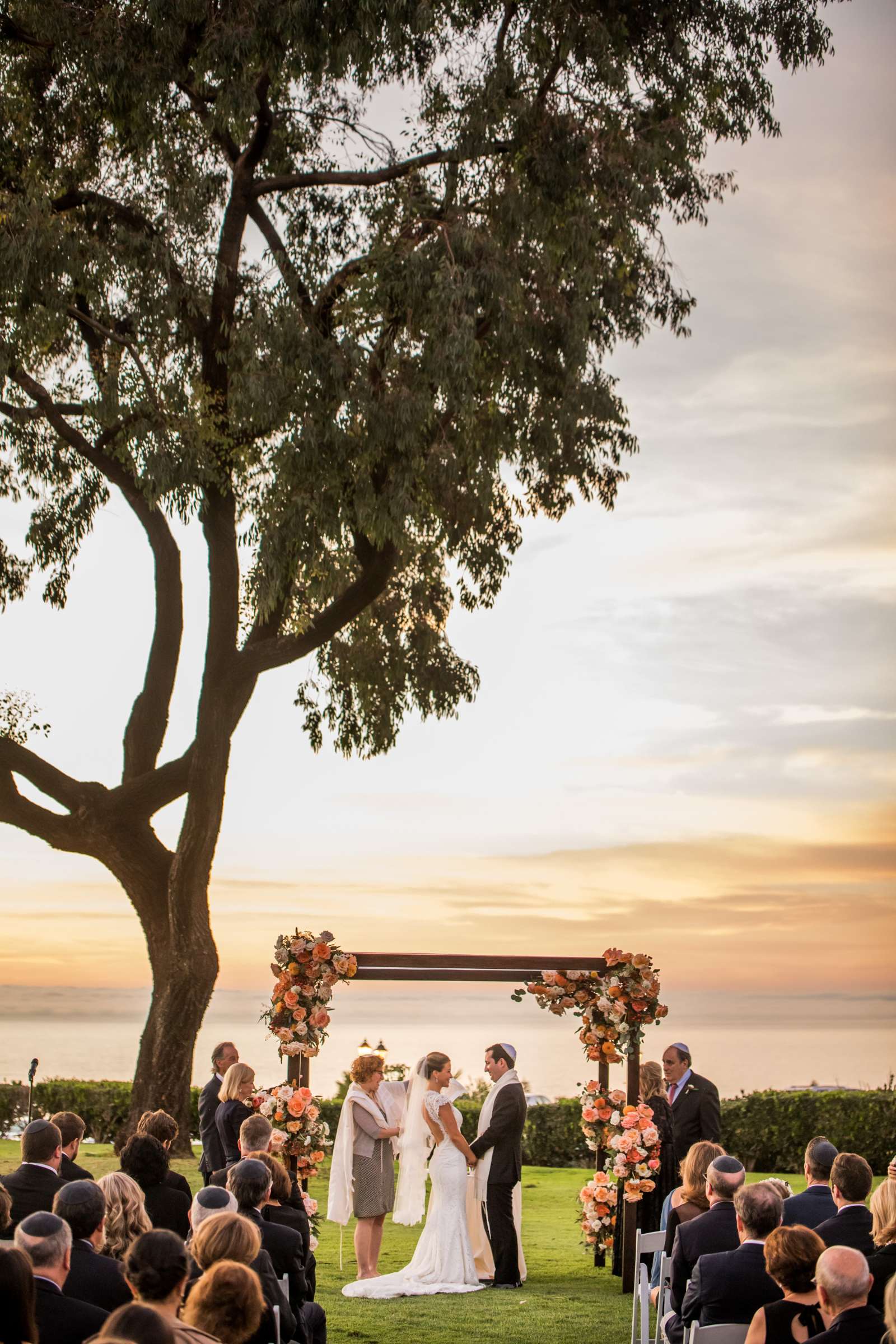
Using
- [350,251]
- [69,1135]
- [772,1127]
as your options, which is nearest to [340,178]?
[350,251]

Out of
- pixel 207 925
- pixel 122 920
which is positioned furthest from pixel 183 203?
pixel 122 920

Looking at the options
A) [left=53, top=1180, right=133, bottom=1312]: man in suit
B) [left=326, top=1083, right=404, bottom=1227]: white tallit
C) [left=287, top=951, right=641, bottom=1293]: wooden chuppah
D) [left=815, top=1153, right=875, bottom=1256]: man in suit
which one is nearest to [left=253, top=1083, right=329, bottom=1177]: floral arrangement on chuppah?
[left=326, top=1083, right=404, bottom=1227]: white tallit

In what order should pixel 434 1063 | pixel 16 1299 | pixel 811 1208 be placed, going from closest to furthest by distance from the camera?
pixel 16 1299, pixel 811 1208, pixel 434 1063

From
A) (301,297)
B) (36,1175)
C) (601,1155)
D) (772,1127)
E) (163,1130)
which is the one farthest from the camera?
(772,1127)

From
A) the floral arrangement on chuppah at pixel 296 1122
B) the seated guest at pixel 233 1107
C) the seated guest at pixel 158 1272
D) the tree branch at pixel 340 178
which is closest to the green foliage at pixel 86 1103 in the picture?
the floral arrangement on chuppah at pixel 296 1122

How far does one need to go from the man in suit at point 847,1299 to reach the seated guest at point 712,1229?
1896 millimetres

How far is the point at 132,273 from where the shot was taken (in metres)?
→ 14.7

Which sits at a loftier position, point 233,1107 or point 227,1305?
point 233,1107

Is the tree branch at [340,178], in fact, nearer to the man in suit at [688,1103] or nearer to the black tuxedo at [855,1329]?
the man in suit at [688,1103]

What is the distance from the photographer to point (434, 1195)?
10.6 metres

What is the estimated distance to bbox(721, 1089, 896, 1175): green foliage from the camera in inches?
711

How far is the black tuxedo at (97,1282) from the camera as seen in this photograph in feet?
15.9

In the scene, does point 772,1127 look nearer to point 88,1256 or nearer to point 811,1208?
point 811,1208

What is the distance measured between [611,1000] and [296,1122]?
9.03 ft
